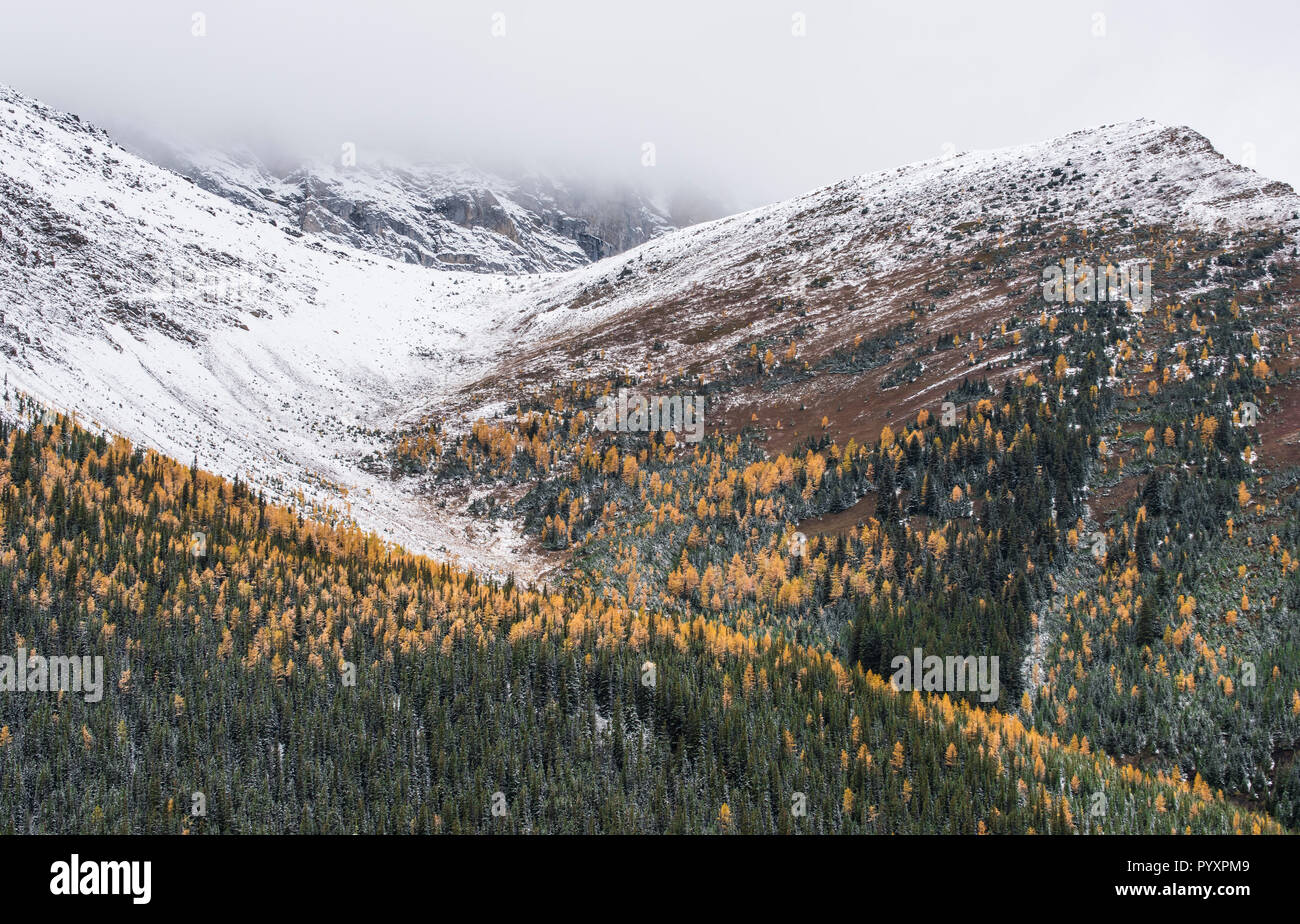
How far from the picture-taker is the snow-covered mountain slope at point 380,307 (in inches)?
4225

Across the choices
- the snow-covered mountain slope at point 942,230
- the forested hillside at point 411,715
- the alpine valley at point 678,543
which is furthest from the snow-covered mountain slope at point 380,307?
the forested hillside at point 411,715

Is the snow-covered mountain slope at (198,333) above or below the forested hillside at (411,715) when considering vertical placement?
above

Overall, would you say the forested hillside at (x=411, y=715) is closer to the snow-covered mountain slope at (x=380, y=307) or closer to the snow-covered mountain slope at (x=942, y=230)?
the snow-covered mountain slope at (x=380, y=307)

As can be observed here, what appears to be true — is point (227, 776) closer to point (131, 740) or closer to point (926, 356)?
point (131, 740)

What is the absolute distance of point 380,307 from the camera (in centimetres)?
19275

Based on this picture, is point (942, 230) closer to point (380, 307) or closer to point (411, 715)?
point (380, 307)

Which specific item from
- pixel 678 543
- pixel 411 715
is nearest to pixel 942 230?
pixel 678 543

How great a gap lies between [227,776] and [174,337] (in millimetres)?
93304

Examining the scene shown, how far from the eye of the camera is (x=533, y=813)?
57.3 m

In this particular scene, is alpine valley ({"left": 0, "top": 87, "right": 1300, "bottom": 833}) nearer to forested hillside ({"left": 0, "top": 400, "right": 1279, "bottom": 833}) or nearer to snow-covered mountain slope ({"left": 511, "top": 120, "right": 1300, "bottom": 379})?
forested hillside ({"left": 0, "top": 400, "right": 1279, "bottom": 833})

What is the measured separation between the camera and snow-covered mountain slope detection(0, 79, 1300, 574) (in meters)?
107

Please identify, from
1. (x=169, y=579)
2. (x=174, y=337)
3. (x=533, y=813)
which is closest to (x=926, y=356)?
(x=533, y=813)
